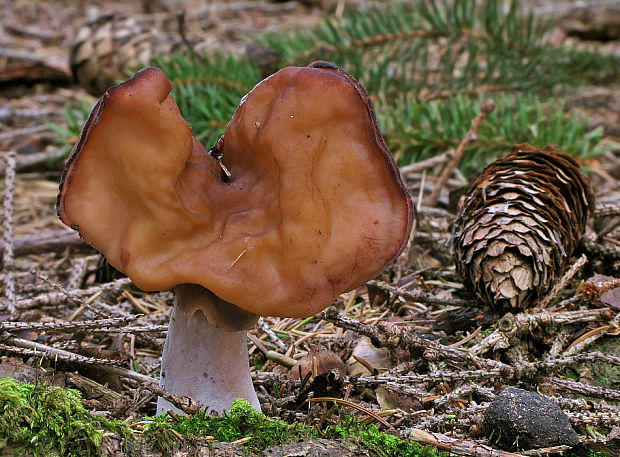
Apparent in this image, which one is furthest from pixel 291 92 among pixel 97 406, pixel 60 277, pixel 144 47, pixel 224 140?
pixel 144 47

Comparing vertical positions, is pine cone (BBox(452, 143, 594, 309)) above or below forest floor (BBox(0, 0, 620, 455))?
above

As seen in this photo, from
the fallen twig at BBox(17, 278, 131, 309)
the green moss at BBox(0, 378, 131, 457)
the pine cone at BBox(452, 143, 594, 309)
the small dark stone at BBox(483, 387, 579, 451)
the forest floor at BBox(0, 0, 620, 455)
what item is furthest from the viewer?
the fallen twig at BBox(17, 278, 131, 309)

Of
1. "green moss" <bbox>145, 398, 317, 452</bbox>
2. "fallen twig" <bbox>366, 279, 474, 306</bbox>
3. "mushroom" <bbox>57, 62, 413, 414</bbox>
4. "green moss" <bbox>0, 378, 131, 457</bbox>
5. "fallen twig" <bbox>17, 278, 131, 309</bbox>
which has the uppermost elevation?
"mushroom" <bbox>57, 62, 413, 414</bbox>

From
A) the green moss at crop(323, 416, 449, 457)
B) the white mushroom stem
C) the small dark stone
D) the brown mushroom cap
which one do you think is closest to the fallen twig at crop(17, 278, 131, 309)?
the white mushroom stem

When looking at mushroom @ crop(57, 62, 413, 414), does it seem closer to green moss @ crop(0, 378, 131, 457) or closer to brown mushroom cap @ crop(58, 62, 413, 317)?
brown mushroom cap @ crop(58, 62, 413, 317)

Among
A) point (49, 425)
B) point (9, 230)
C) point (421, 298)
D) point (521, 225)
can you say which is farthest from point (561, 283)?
point (9, 230)

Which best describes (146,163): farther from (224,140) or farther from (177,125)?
(224,140)

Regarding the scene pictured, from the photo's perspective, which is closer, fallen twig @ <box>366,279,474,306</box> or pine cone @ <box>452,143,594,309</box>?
pine cone @ <box>452,143,594,309</box>

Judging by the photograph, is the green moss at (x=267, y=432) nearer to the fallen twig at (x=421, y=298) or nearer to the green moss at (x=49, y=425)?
the green moss at (x=49, y=425)

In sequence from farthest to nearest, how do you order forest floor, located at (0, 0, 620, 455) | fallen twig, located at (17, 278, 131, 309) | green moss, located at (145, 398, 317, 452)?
fallen twig, located at (17, 278, 131, 309) → forest floor, located at (0, 0, 620, 455) → green moss, located at (145, 398, 317, 452)
